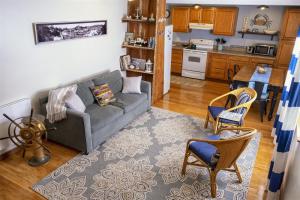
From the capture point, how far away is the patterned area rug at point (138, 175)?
111 inches

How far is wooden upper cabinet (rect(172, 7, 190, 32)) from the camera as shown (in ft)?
23.6

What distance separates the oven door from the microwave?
1401 mm

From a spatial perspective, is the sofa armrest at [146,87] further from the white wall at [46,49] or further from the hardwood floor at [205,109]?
the white wall at [46,49]

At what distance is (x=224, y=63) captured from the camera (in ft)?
22.6

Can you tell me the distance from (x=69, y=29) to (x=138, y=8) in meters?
1.84

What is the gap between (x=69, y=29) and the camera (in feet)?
12.9

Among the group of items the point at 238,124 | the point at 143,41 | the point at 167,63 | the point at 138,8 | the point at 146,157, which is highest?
the point at 138,8

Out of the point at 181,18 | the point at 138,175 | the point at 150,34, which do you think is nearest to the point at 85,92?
the point at 138,175

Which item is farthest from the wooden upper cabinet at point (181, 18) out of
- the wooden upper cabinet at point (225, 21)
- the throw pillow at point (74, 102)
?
the throw pillow at point (74, 102)

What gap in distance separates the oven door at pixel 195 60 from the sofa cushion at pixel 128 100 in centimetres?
299

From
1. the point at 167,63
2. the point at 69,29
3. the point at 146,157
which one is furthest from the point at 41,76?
the point at 167,63

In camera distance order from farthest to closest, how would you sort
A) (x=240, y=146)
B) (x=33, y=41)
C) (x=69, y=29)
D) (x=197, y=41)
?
1. (x=197, y=41)
2. (x=69, y=29)
3. (x=33, y=41)
4. (x=240, y=146)

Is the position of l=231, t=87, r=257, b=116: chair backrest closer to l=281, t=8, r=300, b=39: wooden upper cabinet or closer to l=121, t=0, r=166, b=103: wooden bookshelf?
l=121, t=0, r=166, b=103: wooden bookshelf

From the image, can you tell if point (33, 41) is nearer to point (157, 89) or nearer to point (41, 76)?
point (41, 76)
